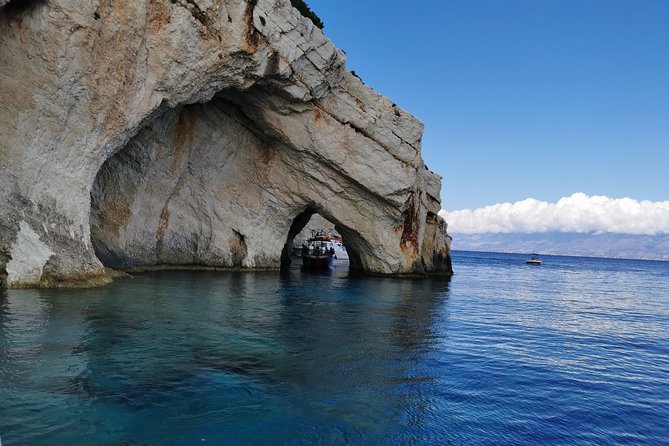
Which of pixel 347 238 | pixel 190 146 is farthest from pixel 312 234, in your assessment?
pixel 190 146

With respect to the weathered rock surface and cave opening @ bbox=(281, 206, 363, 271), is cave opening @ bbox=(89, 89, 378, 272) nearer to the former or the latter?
the weathered rock surface

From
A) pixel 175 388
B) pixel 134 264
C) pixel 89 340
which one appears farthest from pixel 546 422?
pixel 134 264

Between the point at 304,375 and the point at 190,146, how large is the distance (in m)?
22.3

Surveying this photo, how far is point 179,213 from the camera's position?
3033 centimetres

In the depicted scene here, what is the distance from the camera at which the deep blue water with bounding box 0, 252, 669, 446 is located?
23.5 ft

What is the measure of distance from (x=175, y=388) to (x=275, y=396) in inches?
70.5

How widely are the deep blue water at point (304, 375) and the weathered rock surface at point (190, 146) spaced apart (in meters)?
4.47

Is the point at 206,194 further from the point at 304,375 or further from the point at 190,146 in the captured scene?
the point at 304,375

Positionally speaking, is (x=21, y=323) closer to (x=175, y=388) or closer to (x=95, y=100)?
(x=175, y=388)

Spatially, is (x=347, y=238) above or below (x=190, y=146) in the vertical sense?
below

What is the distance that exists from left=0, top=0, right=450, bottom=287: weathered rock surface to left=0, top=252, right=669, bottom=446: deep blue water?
14.7ft

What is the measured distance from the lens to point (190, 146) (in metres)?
29.0

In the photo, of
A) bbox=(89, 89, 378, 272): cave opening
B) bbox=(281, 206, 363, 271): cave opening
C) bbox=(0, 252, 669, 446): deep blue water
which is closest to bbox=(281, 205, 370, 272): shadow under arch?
bbox=(281, 206, 363, 271): cave opening

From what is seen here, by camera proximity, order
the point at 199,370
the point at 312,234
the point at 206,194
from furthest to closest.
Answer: the point at 312,234 < the point at 206,194 < the point at 199,370
